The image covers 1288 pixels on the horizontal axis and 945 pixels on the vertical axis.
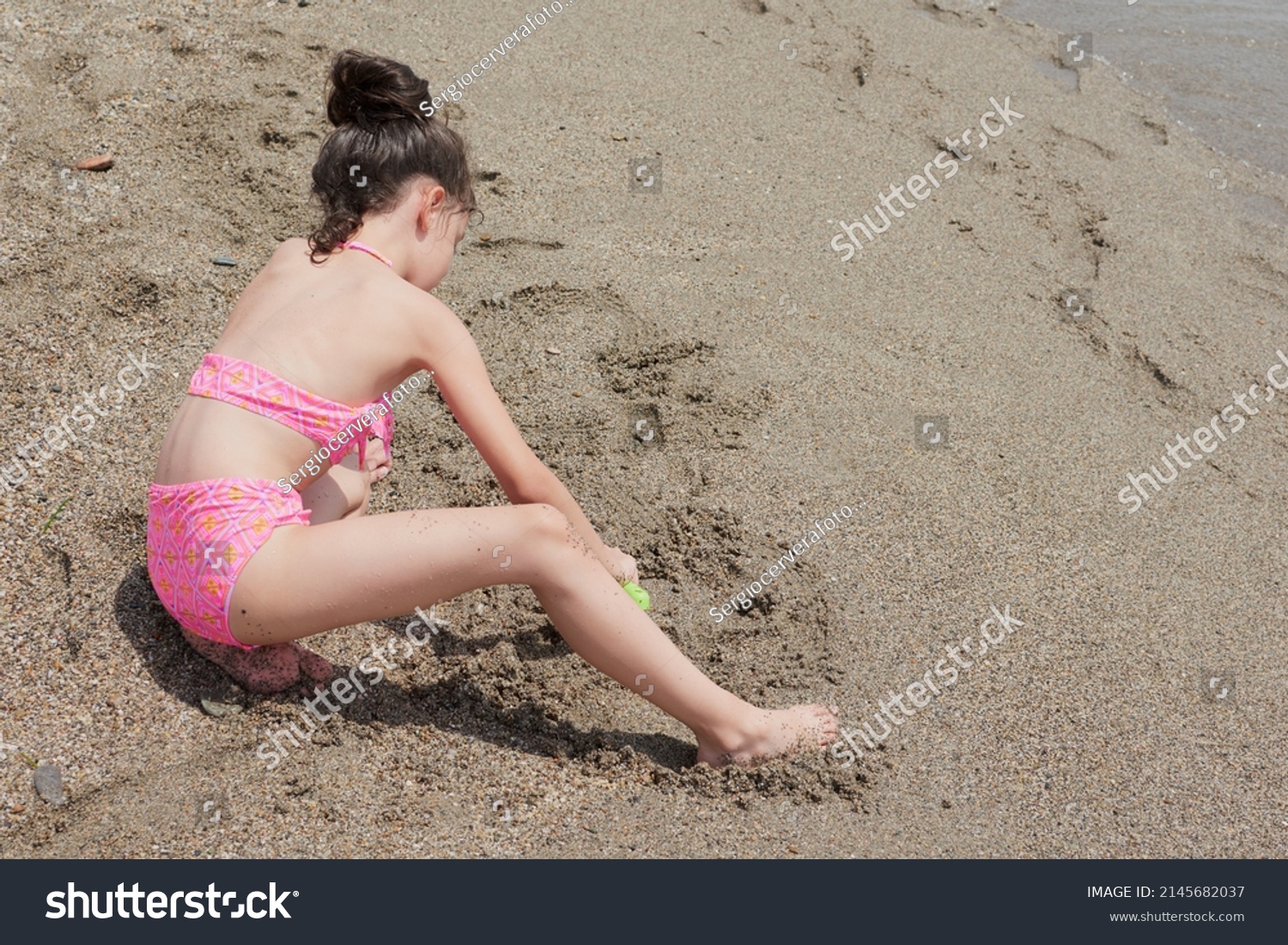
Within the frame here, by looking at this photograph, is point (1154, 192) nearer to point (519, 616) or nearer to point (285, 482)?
point (519, 616)

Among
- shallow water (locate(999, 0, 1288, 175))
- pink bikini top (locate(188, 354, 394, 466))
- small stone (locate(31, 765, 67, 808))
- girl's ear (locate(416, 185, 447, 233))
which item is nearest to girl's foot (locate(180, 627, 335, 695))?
small stone (locate(31, 765, 67, 808))

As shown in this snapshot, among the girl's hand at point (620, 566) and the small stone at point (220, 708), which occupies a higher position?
the girl's hand at point (620, 566)

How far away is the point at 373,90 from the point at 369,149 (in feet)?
0.41

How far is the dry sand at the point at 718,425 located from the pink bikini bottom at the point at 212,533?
0.24m

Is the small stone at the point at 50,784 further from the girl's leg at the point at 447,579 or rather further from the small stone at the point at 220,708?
the girl's leg at the point at 447,579

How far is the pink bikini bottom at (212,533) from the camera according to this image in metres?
2.05

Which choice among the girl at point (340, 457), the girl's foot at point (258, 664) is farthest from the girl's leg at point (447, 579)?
the girl's foot at point (258, 664)

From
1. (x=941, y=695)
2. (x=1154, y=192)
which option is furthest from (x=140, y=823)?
(x=1154, y=192)

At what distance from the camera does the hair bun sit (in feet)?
7.54

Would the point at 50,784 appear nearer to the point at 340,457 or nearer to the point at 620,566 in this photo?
the point at 340,457

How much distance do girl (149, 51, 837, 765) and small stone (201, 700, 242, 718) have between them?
0.07m

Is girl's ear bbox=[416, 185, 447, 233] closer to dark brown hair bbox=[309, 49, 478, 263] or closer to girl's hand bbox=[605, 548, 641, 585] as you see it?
dark brown hair bbox=[309, 49, 478, 263]

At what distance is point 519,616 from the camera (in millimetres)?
2586

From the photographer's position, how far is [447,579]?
2.05 meters
